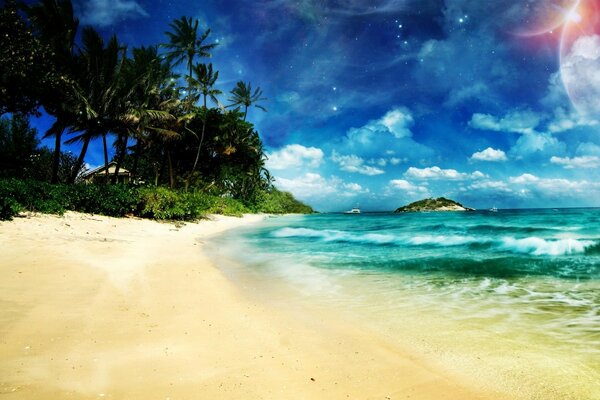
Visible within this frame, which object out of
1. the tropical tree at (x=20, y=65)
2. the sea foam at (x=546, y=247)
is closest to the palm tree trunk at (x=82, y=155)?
the tropical tree at (x=20, y=65)

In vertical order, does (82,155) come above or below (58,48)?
below

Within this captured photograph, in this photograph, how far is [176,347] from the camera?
3016mm

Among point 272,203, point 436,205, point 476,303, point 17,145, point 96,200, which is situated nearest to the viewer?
point 476,303

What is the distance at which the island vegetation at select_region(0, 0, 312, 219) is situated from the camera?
567 inches

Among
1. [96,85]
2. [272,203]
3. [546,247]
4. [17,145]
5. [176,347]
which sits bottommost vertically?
[176,347]

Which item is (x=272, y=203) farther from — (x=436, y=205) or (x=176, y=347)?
(x=436, y=205)

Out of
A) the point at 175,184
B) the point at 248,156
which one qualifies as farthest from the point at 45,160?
the point at 248,156

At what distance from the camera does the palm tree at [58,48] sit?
19.4 m

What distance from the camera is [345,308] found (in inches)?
189

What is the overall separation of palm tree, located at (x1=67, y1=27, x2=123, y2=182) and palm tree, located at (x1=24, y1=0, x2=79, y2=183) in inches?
26.4

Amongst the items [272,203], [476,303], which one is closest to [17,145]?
[476,303]

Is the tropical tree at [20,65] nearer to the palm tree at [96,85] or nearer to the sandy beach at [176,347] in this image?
the palm tree at [96,85]

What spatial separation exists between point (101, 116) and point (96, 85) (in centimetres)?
193

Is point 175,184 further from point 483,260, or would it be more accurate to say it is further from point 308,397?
point 308,397
